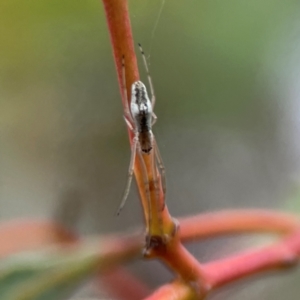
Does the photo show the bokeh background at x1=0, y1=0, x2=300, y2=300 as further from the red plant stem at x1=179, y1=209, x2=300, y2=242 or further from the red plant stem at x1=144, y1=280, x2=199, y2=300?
the red plant stem at x1=144, y1=280, x2=199, y2=300

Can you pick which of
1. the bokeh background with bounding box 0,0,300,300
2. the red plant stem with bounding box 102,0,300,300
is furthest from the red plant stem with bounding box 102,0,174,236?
the bokeh background with bounding box 0,0,300,300

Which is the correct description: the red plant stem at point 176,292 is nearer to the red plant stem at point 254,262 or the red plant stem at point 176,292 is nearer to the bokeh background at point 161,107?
the red plant stem at point 254,262

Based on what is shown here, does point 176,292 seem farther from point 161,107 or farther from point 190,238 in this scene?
point 161,107

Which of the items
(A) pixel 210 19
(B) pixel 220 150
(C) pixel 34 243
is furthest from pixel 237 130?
(C) pixel 34 243

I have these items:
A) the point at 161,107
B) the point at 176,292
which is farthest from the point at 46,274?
the point at 161,107

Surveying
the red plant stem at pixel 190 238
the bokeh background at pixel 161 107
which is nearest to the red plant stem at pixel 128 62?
the red plant stem at pixel 190 238
